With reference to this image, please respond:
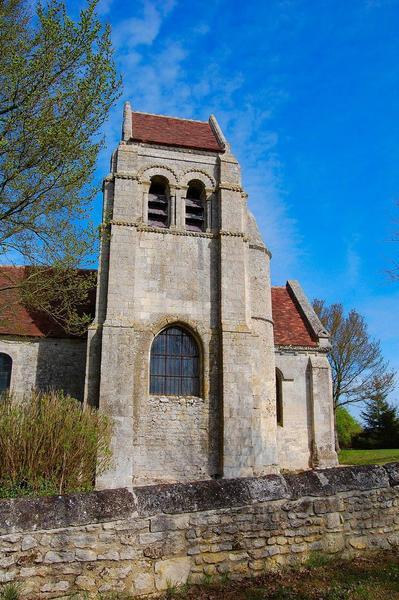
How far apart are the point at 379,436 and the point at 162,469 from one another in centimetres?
2406

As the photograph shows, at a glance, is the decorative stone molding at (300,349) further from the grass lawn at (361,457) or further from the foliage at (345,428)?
the foliage at (345,428)

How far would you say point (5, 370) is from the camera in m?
16.6

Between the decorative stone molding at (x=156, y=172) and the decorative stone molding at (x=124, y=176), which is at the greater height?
the decorative stone molding at (x=156, y=172)

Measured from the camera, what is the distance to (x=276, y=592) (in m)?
4.92

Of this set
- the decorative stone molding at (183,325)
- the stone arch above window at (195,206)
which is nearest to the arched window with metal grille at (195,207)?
the stone arch above window at (195,206)

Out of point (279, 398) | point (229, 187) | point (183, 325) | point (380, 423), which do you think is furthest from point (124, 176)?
point (380, 423)

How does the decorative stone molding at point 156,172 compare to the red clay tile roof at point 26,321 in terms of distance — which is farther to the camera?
the decorative stone molding at point 156,172

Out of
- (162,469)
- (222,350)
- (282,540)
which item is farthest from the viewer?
(222,350)

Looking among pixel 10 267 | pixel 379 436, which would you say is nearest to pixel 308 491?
pixel 10 267

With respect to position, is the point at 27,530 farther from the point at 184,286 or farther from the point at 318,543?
the point at 184,286

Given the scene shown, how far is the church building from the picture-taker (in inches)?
568

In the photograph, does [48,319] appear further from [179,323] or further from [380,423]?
[380,423]

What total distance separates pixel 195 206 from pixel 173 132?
3.88m

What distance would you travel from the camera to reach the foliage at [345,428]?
119 feet
